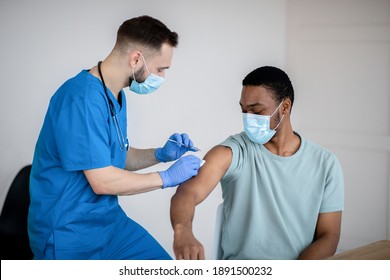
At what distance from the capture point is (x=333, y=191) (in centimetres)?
179

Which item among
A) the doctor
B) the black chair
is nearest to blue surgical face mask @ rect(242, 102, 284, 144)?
the doctor

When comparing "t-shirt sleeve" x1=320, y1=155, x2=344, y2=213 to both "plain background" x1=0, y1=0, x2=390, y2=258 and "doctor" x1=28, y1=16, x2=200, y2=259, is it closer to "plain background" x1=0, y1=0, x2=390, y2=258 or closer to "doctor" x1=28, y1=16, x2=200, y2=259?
"doctor" x1=28, y1=16, x2=200, y2=259

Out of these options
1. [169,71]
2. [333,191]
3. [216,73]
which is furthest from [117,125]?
[216,73]

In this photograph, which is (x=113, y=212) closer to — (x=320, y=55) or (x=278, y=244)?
(x=278, y=244)

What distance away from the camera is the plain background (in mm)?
2539

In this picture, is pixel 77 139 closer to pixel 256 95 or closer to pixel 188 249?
pixel 188 249

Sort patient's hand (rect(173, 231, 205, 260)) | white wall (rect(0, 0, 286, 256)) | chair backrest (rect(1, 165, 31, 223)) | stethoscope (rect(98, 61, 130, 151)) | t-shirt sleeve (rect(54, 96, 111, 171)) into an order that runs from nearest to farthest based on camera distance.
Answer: patient's hand (rect(173, 231, 205, 260)) < t-shirt sleeve (rect(54, 96, 111, 171)) < stethoscope (rect(98, 61, 130, 151)) < chair backrest (rect(1, 165, 31, 223)) < white wall (rect(0, 0, 286, 256))

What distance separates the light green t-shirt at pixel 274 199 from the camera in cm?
176

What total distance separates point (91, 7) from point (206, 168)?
116cm

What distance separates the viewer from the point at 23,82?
255 centimetres

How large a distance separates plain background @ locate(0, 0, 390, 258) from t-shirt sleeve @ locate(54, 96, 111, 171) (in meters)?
0.96

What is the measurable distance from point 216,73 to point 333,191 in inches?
43.4

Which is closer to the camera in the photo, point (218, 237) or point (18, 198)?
Result: point (218, 237)
